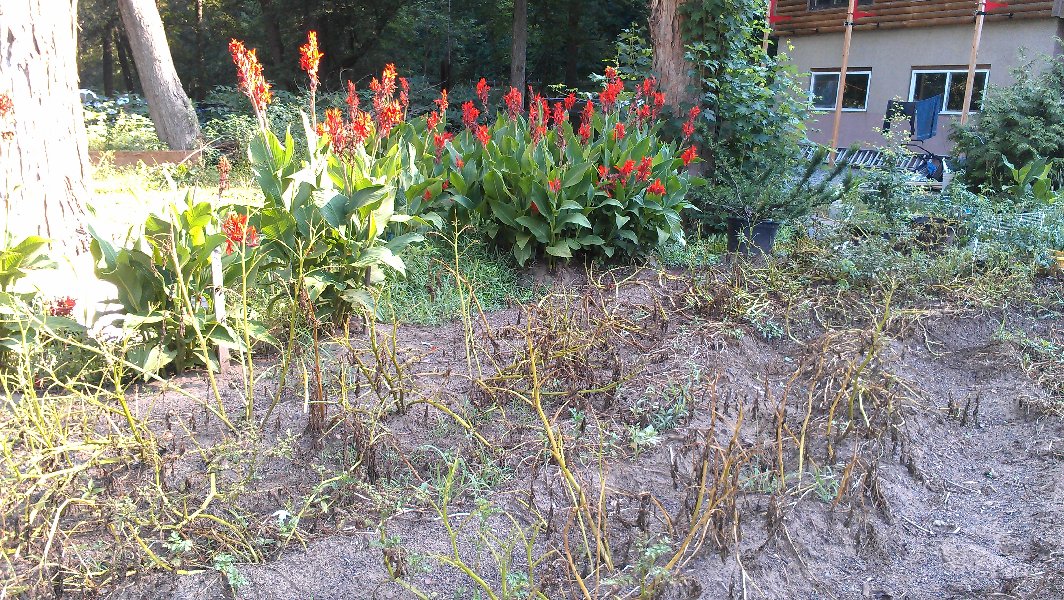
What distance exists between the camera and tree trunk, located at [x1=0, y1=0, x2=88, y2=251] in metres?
3.79

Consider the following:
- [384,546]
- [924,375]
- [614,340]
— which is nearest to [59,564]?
[384,546]

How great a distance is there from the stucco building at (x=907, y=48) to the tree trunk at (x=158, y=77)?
31.0 ft

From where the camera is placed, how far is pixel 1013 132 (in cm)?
806

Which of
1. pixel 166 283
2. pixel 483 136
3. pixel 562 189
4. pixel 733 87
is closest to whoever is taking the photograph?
pixel 166 283

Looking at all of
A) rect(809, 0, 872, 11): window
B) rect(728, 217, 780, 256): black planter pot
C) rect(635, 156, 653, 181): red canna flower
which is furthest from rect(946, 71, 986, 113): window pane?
rect(635, 156, 653, 181): red canna flower

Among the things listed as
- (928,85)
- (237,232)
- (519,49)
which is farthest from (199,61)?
(237,232)

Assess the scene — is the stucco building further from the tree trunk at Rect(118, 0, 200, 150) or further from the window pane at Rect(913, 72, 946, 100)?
the tree trunk at Rect(118, 0, 200, 150)

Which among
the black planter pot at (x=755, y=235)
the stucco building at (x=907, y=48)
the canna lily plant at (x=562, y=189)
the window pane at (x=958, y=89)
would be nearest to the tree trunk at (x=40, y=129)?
the canna lily plant at (x=562, y=189)

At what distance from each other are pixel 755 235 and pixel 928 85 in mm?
12010

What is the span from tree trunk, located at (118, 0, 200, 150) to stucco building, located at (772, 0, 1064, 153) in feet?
31.0

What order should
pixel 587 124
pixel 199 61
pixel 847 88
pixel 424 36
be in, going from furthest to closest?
pixel 199 61 → pixel 424 36 → pixel 847 88 → pixel 587 124

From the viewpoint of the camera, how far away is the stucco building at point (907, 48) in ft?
43.4

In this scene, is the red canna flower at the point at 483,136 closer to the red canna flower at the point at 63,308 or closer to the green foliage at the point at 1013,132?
the red canna flower at the point at 63,308

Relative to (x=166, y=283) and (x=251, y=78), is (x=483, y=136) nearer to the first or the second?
(x=251, y=78)
